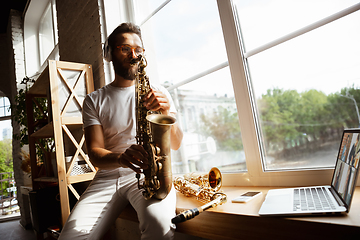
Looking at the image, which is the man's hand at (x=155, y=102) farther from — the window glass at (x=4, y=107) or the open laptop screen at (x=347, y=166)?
the window glass at (x=4, y=107)

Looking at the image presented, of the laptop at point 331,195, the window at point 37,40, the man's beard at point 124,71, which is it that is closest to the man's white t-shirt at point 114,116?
the man's beard at point 124,71

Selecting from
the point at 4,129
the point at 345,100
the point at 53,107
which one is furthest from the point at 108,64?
the point at 4,129

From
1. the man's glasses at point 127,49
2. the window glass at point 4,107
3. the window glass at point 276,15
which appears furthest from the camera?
the window glass at point 4,107

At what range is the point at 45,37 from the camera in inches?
225

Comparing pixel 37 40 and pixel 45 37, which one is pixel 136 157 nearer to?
pixel 45 37

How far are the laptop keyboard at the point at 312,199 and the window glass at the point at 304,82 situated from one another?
0.91 ft

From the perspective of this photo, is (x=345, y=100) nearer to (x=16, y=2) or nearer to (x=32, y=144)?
(x=32, y=144)

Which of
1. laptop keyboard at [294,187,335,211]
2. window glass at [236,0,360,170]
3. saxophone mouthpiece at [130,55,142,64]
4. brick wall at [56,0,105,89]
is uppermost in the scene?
brick wall at [56,0,105,89]

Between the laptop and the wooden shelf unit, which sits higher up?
the wooden shelf unit

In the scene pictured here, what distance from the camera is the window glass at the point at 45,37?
5359 mm

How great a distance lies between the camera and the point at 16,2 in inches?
212

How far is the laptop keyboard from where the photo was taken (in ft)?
3.21

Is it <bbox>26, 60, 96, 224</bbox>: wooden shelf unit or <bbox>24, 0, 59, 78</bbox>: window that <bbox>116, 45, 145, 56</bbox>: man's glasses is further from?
<bbox>24, 0, 59, 78</bbox>: window

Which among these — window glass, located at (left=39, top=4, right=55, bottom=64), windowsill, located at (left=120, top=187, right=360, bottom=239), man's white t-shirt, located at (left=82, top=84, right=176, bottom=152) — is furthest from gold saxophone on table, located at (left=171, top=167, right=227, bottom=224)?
window glass, located at (left=39, top=4, right=55, bottom=64)
